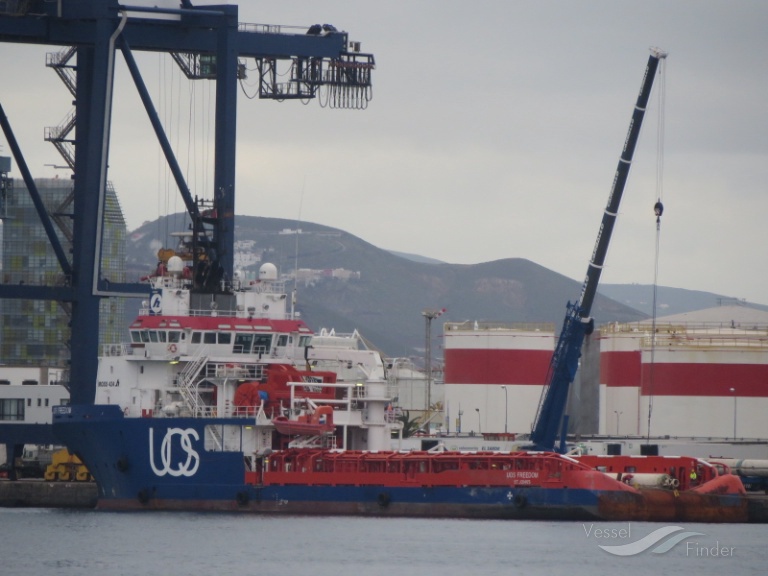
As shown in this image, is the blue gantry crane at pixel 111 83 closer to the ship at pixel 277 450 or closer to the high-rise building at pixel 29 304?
the ship at pixel 277 450

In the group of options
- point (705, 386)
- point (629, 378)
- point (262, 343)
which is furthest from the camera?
point (629, 378)

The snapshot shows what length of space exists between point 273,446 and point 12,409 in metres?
21.3

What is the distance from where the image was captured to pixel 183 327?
57688mm

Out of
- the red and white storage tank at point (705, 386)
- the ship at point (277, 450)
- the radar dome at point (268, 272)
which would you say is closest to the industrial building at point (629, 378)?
the red and white storage tank at point (705, 386)

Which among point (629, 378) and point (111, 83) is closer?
point (111, 83)

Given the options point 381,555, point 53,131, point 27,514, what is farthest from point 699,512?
point 53,131

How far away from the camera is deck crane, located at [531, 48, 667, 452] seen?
61.7m

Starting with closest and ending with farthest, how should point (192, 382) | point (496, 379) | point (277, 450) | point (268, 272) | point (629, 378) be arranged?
point (277, 450)
point (192, 382)
point (268, 272)
point (629, 378)
point (496, 379)

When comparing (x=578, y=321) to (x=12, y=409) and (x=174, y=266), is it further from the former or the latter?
(x=12, y=409)

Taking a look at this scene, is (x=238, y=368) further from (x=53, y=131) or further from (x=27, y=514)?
(x=53, y=131)

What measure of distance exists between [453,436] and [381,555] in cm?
3264

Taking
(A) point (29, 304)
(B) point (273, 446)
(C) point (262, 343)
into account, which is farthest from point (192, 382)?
(A) point (29, 304)

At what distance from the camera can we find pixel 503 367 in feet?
279

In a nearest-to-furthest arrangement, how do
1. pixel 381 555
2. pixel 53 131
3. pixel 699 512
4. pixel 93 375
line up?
pixel 381 555
pixel 699 512
pixel 93 375
pixel 53 131
